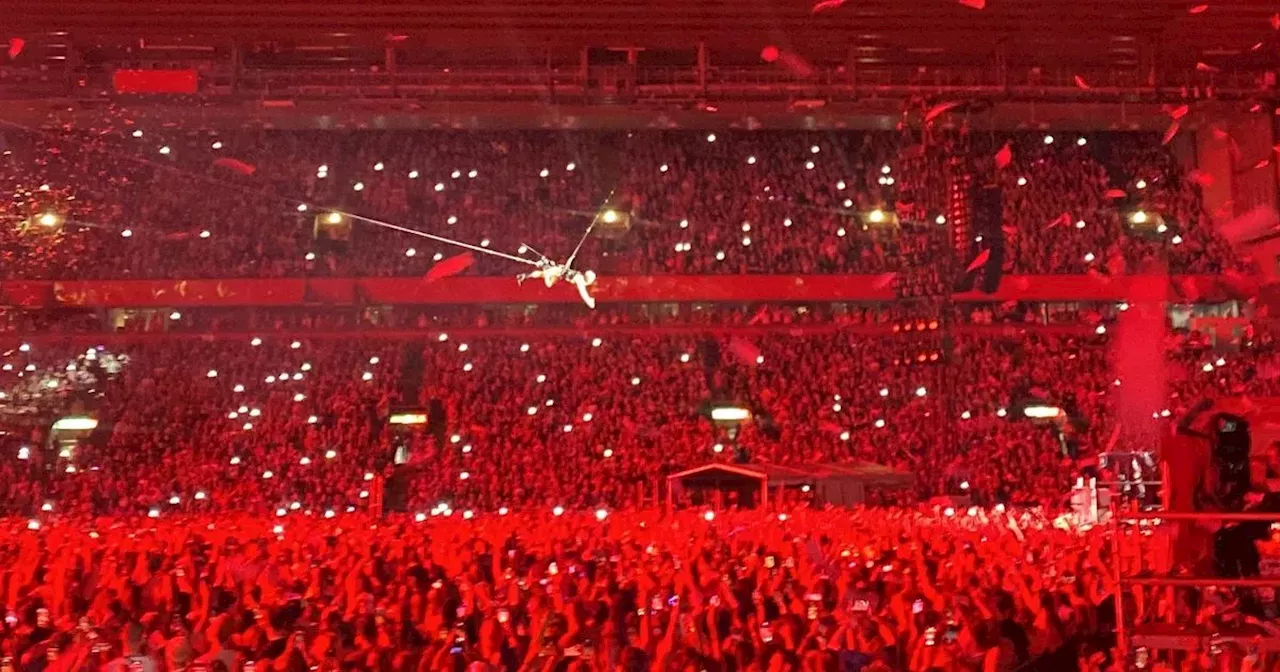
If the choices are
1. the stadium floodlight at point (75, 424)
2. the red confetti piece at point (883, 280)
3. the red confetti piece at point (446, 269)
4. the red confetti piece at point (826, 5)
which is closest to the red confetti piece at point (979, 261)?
the red confetti piece at point (883, 280)

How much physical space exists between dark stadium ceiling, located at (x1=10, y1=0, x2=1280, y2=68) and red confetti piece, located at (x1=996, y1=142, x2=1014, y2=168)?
301 inches

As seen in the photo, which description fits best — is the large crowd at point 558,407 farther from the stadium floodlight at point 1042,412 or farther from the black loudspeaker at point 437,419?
the stadium floodlight at point 1042,412

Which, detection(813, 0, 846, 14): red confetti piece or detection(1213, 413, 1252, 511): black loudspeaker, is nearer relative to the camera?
detection(1213, 413, 1252, 511): black loudspeaker

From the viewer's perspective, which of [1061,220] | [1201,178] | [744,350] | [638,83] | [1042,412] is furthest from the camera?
[1061,220]

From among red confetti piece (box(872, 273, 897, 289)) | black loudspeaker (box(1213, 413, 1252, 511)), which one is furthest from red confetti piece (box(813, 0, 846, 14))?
red confetti piece (box(872, 273, 897, 289))

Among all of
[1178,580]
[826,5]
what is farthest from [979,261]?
[1178,580]

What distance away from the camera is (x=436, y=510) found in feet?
55.6

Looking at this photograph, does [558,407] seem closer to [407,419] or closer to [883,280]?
[407,419]

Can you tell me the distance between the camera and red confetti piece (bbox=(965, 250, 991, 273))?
16.9m

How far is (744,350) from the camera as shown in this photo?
832 inches

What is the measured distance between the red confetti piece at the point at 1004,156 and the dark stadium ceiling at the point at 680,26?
766 centimetres

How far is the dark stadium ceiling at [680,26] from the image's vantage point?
1311 centimetres

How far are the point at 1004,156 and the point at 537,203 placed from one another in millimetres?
7368

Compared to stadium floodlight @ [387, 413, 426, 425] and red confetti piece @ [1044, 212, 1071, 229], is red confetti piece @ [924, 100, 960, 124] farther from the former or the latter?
red confetti piece @ [1044, 212, 1071, 229]
